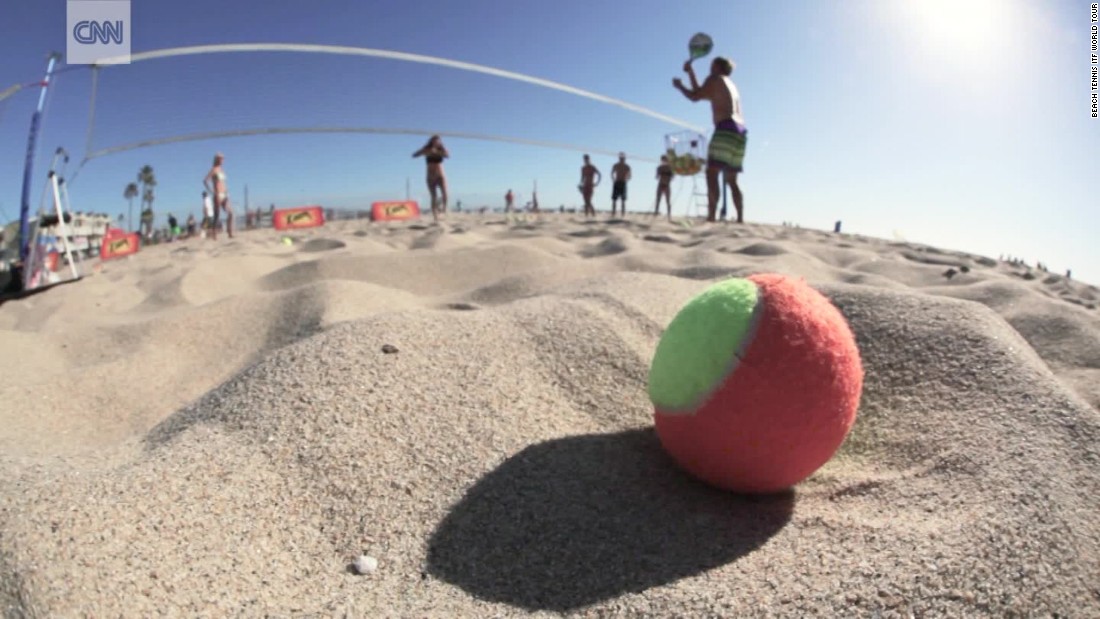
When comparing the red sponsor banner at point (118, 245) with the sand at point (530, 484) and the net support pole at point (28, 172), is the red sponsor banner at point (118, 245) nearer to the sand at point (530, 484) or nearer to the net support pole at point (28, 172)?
the net support pole at point (28, 172)

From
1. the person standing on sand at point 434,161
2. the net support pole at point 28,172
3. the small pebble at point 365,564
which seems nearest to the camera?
the small pebble at point 365,564

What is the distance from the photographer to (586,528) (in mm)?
1045

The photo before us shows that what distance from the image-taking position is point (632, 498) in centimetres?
112

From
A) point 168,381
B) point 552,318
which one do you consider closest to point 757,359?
point 552,318

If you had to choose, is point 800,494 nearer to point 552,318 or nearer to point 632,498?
point 632,498

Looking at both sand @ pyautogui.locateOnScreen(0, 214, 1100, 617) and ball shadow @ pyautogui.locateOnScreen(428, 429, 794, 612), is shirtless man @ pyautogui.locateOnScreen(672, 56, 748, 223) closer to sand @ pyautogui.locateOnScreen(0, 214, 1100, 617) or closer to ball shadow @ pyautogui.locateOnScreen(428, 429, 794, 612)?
sand @ pyautogui.locateOnScreen(0, 214, 1100, 617)

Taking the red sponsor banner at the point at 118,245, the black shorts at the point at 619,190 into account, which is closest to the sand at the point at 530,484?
the red sponsor banner at the point at 118,245

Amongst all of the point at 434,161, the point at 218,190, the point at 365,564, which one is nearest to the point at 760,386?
Result: the point at 365,564

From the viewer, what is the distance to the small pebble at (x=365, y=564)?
967 mm

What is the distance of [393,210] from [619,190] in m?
4.65

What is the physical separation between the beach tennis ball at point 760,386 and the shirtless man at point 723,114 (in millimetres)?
4593

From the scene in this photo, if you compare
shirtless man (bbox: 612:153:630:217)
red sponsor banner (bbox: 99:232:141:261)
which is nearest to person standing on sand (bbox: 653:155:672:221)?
shirtless man (bbox: 612:153:630:217)

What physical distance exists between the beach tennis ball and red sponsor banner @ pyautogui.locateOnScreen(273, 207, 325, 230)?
12351 millimetres

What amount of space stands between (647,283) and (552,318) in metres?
0.51
